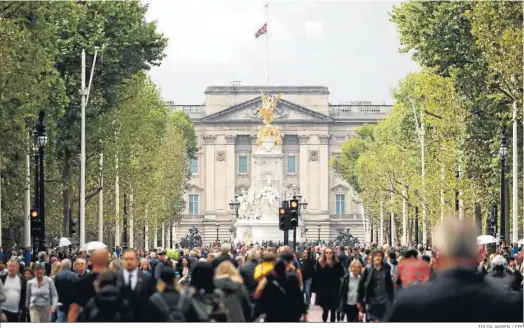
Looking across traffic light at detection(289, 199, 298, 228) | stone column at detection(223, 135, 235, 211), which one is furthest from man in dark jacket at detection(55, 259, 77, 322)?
stone column at detection(223, 135, 235, 211)

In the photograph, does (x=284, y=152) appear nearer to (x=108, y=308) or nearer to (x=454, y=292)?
(x=108, y=308)

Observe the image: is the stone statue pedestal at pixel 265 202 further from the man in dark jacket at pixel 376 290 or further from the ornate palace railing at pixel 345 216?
the man in dark jacket at pixel 376 290

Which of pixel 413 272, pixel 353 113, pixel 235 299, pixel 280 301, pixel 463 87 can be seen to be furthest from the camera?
pixel 353 113

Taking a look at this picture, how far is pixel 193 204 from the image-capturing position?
7815 inches

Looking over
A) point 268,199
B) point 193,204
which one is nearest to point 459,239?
point 268,199

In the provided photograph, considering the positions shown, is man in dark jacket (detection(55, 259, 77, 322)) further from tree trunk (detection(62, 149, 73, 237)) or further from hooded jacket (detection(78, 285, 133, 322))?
tree trunk (detection(62, 149, 73, 237))

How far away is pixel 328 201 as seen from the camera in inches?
7736

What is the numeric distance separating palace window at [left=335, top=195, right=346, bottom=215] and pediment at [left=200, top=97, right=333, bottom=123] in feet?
36.7

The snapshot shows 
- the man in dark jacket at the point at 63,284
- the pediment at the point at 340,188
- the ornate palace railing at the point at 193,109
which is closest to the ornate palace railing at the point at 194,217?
the ornate palace railing at the point at 193,109

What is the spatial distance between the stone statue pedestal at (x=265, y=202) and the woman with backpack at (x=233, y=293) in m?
87.7

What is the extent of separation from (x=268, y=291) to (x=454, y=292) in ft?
36.7
